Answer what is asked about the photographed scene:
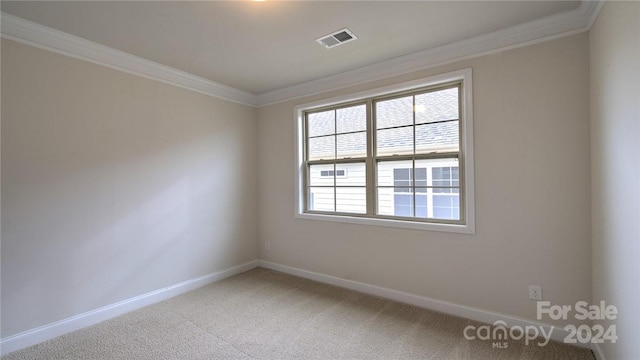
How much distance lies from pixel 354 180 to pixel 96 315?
2.92 meters

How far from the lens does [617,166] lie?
163 centimetres

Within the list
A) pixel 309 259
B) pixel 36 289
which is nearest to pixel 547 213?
pixel 309 259

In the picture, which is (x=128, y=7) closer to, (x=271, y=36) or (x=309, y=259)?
(x=271, y=36)

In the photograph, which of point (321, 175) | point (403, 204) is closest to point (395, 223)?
point (403, 204)

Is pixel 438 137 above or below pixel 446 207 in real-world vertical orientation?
above

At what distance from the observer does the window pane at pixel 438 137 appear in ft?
8.99

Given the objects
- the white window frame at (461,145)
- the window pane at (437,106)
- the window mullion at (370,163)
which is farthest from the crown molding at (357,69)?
the window mullion at (370,163)

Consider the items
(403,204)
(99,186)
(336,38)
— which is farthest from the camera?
(403,204)

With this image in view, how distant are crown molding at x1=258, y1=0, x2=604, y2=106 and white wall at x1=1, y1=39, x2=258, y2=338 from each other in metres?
1.57

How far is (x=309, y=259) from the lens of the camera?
3674 mm

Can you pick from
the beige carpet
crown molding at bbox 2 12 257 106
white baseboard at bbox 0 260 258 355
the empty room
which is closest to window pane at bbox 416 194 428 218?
the empty room

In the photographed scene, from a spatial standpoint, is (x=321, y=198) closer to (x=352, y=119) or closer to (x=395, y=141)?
(x=352, y=119)

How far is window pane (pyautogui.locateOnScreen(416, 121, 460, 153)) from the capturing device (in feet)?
8.99

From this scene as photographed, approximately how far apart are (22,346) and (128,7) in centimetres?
271
